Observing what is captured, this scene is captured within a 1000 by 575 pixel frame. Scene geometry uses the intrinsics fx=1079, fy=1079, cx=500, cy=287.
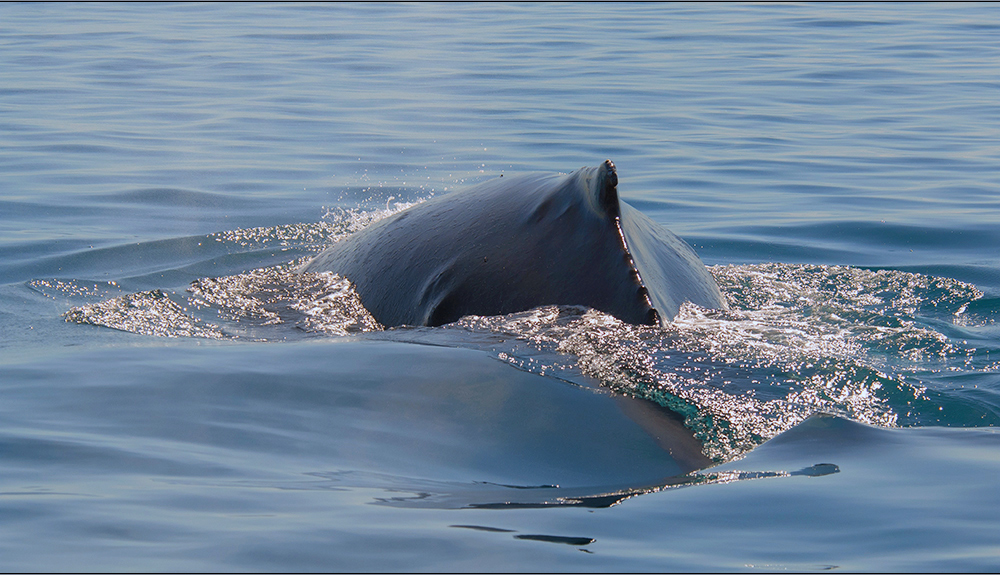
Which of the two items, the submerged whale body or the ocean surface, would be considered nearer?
the ocean surface

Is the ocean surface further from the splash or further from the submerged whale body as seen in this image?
the submerged whale body

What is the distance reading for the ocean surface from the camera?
9.73 feet

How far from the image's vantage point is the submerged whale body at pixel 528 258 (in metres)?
4.52

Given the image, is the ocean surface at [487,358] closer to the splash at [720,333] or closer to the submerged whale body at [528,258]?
the splash at [720,333]

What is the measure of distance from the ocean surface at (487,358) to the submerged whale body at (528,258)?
0.13m

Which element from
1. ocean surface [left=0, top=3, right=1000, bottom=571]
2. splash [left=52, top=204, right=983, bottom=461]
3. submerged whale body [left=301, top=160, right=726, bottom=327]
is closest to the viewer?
ocean surface [left=0, top=3, right=1000, bottom=571]

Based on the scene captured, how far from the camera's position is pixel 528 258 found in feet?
15.6

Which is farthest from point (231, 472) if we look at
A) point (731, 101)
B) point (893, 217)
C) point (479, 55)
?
point (479, 55)

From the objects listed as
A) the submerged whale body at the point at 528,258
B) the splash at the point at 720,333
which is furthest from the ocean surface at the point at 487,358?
the submerged whale body at the point at 528,258

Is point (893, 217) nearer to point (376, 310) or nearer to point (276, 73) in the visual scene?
point (376, 310)

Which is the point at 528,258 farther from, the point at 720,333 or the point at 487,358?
the point at 720,333

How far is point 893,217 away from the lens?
1050cm

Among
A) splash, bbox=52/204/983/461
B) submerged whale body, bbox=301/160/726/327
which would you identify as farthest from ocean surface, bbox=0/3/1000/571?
submerged whale body, bbox=301/160/726/327

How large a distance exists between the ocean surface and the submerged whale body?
0.43 ft
